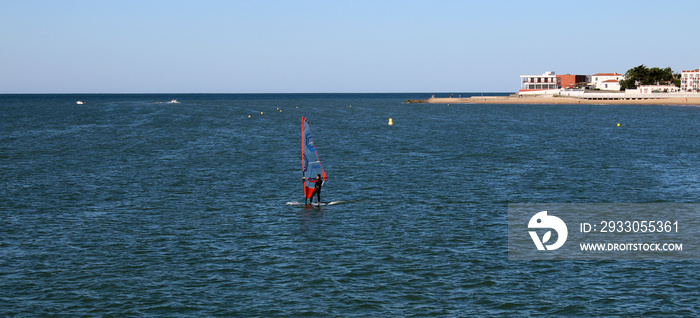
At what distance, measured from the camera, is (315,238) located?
4041 centimetres

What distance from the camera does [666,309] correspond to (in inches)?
1121

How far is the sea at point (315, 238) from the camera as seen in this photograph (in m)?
29.4

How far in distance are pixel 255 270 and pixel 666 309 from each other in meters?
18.6

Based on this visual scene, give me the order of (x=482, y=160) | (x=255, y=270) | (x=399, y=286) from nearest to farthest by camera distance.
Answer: (x=399, y=286)
(x=255, y=270)
(x=482, y=160)

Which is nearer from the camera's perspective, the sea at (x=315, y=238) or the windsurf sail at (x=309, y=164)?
the sea at (x=315, y=238)

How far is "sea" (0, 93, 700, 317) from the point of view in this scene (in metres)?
29.4

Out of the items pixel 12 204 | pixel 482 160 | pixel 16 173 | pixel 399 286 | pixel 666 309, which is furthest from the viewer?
pixel 482 160

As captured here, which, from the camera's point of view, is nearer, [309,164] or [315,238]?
[315,238]

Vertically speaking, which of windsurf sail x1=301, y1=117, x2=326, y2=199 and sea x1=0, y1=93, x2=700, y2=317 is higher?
windsurf sail x1=301, y1=117, x2=326, y2=199

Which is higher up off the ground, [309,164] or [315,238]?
[309,164]

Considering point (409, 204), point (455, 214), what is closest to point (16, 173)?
point (409, 204)

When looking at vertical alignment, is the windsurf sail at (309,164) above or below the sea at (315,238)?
above

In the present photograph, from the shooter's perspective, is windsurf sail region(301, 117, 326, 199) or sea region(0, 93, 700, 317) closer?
sea region(0, 93, 700, 317)

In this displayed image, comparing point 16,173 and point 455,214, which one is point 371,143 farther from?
point 455,214
